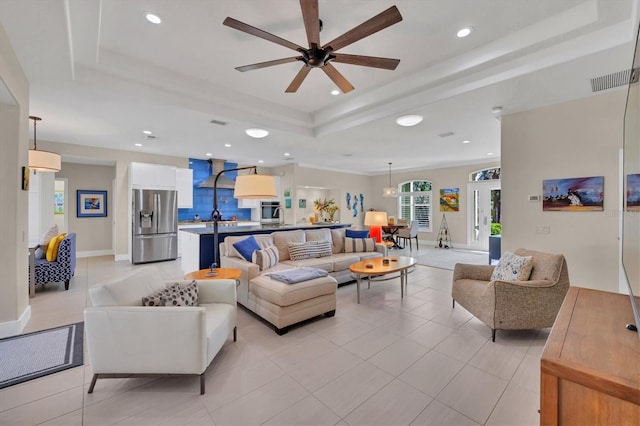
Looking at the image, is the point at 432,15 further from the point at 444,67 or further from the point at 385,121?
the point at 385,121

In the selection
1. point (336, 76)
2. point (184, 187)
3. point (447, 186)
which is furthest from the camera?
point (447, 186)

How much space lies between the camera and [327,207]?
30.2ft

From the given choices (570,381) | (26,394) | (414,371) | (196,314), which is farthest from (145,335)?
(570,381)

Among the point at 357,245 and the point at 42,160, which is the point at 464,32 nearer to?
the point at 357,245

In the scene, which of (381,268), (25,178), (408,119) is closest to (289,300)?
(381,268)

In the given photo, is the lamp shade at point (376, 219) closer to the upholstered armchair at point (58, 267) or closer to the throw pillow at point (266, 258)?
the throw pillow at point (266, 258)

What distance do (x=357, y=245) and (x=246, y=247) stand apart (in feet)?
7.33

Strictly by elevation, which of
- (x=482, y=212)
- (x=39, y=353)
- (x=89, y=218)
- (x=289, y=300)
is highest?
(x=482, y=212)

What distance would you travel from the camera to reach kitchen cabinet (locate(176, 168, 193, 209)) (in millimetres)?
7234

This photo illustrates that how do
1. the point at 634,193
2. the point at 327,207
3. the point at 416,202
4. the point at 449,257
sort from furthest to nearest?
the point at 416,202 → the point at 327,207 → the point at 449,257 → the point at 634,193

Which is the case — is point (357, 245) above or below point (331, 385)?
above

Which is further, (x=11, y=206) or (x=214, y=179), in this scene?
(x=214, y=179)

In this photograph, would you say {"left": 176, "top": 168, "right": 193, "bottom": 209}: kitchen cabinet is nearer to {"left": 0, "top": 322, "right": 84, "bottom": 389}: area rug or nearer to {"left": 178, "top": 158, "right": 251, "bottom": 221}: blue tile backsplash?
{"left": 178, "top": 158, "right": 251, "bottom": 221}: blue tile backsplash

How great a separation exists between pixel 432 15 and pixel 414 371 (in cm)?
305
